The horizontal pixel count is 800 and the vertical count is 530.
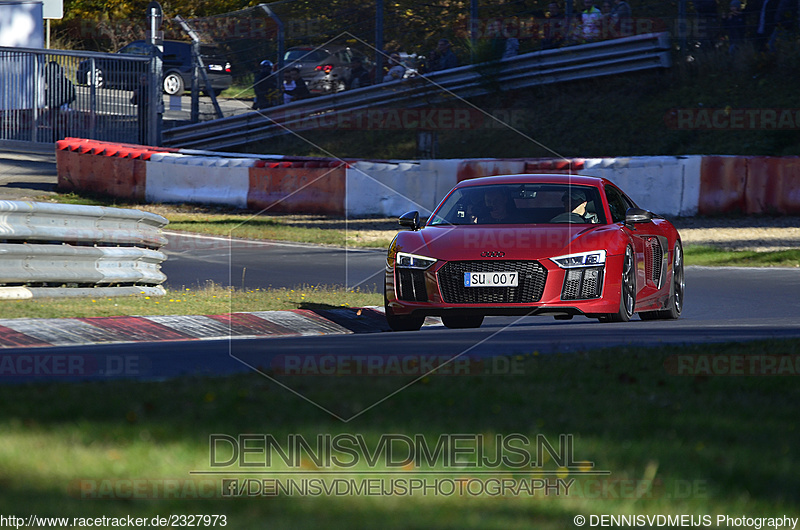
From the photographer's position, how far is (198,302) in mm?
11789

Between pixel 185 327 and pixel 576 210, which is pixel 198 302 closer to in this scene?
pixel 185 327

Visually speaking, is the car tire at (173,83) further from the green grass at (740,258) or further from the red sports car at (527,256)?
the red sports car at (527,256)

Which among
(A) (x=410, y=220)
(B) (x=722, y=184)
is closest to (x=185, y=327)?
(A) (x=410, y=220)

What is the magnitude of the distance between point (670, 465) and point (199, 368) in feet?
11.6

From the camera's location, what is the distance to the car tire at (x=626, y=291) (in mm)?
9977

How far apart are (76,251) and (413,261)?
3579 mm

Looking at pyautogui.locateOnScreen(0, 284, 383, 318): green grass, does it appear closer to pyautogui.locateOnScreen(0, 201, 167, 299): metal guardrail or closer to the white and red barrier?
pyautogui.locateOnScreen(0, 201, 167, 299): metal guardrail

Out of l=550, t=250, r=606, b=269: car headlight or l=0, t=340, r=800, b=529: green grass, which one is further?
l=550, t=250, r=606, b=269: car headlight

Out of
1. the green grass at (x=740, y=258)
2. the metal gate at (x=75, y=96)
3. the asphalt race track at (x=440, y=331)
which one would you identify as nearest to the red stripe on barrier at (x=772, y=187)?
the green grass at (x=740, y=258)

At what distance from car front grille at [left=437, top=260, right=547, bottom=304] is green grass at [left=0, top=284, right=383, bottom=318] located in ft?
8.54

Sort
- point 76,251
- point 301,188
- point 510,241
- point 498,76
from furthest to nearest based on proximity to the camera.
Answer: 1. point 498,76
2. point 301,188
3. point 76,251
4. point 510,241

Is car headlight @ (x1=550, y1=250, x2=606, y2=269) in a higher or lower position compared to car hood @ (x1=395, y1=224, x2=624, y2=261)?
lower

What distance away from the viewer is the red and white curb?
9.17 meters

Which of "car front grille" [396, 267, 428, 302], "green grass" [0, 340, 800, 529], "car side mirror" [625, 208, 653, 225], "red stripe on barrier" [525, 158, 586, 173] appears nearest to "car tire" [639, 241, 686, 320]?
"car side mirror" [625, 208, 653, 225]
